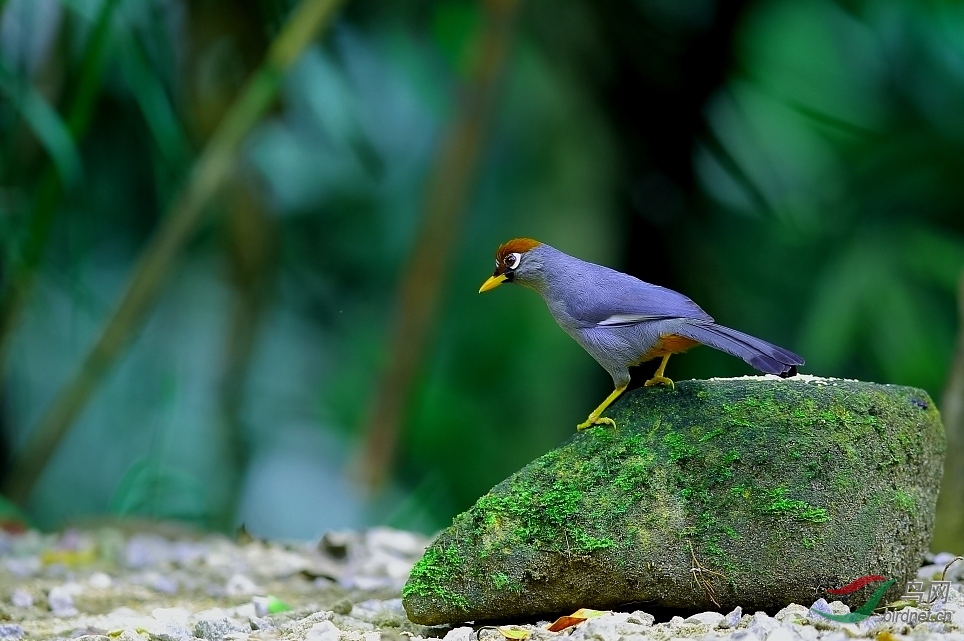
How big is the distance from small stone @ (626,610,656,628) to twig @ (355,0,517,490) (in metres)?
3.71

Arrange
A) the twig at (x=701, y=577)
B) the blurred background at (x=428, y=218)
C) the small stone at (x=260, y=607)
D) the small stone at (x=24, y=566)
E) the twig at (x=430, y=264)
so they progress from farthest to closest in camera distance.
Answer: the blurred background at (x=428, y=218), the twig at (x=430, y=264), the small stone at (x=24, y=566), the small stone at (x=260, y=607), the twig at (x=701, y=577)

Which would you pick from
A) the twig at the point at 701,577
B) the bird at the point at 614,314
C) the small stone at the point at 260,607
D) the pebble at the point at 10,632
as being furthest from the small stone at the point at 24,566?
the twig at the point at 701,577

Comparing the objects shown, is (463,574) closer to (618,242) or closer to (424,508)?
(424,508)

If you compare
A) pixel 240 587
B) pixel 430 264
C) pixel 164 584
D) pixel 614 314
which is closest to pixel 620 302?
pixel 614 314

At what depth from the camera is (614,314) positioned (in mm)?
2828

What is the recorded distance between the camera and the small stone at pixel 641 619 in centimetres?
245

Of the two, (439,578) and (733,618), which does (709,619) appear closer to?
(733,618)

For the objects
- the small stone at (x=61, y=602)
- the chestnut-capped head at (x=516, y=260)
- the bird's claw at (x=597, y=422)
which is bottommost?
the small stone at (x=61, y=602)

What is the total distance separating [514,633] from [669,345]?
33.9 inches

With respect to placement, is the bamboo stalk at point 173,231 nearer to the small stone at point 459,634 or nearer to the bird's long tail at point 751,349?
the small stone at point 459,634

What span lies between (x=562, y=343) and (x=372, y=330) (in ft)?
7.09

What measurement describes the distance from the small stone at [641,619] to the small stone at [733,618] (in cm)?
17

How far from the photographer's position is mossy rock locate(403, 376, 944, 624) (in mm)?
2574

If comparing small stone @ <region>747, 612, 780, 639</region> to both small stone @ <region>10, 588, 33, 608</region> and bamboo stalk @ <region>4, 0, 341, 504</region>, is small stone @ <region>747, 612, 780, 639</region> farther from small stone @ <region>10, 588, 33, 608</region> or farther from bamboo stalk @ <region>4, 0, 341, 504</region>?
bamboo stalk @ <region>4, 0, 341, 504</region>
